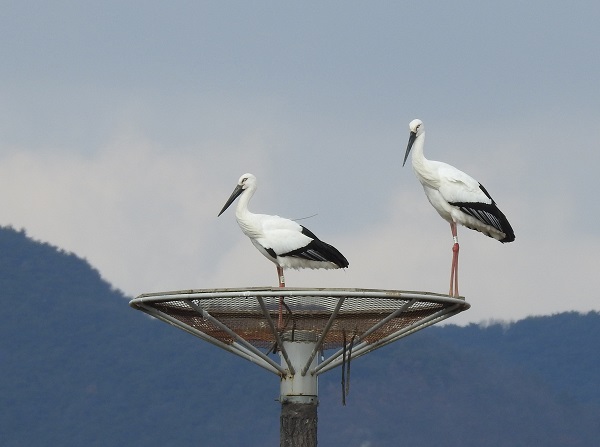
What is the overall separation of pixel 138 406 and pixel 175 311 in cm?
16540

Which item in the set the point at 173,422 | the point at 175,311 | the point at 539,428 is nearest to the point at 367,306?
the point at 175,311

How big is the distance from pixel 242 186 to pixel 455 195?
477cm

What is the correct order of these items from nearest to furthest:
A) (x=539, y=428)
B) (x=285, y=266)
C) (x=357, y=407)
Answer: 1. (x=285, y=266)
2. (x=539, y=428)
3. (x=357, y=407)

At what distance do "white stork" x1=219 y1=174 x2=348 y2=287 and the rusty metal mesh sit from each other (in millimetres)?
1342

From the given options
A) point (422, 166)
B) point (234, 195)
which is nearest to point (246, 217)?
point (234, 195)

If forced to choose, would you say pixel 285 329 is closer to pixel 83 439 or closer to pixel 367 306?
pixel 367 306

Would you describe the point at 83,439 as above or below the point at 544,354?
below

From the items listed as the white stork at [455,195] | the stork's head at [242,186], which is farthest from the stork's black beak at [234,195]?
the white stork at [455,195]

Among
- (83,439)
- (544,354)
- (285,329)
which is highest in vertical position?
(544,354)

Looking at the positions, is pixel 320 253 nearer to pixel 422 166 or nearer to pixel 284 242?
pixel 284 242

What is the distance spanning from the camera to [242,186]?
3781 cm

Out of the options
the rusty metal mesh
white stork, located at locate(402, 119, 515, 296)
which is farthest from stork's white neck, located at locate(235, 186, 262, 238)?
white stork, located at locate(402, 119, 515, 296)

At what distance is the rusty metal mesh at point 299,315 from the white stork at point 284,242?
134 centimetres

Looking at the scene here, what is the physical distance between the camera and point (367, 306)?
114 ft
